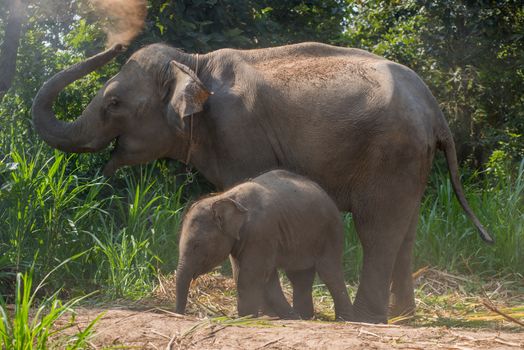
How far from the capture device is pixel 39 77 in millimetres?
10039

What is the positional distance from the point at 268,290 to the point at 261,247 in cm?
48

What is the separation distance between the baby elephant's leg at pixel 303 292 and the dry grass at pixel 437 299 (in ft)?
0.75

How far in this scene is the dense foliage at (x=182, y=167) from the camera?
732 centimetres

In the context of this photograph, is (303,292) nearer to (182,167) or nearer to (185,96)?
(185,96)

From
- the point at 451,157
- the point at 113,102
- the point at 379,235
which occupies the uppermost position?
the point at 113,102

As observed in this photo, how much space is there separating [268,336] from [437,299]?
9.60 ft

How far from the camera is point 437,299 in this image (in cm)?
734

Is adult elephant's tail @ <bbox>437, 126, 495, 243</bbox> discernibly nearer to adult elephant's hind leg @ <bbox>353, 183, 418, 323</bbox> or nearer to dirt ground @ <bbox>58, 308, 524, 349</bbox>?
adult elephant's hind leg @ <bbox>353, 183, 418, 323</bbox>

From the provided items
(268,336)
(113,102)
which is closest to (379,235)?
(268,336)

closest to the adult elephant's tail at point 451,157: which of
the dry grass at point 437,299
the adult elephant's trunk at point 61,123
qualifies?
the dry grass at point 437,299

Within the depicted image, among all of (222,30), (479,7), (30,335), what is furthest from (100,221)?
(479,7)

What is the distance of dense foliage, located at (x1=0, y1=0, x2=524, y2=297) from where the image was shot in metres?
7.32

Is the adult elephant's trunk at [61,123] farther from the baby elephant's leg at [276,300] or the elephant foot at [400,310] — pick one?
the elephant foot at [400,310]

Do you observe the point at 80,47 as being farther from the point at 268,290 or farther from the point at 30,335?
the point at 30,335
